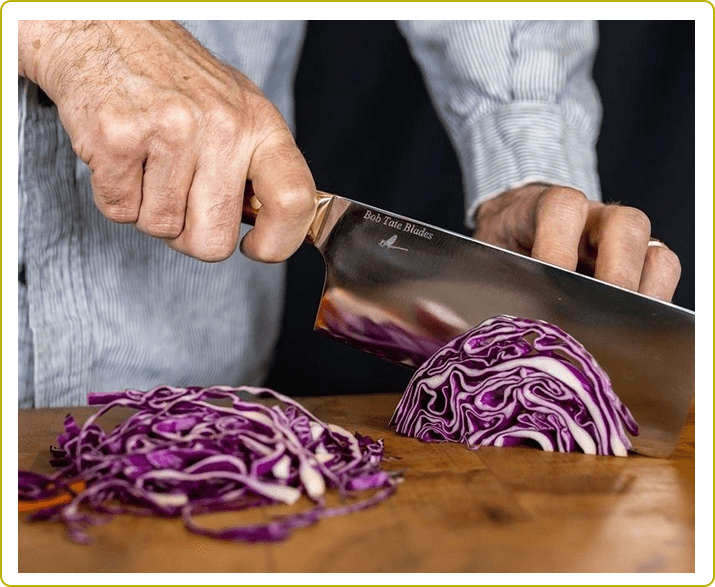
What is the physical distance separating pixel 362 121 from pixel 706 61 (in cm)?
131

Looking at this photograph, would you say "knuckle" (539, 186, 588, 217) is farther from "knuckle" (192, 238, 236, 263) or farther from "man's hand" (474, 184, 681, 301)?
"knuckle" (192, 238, 236, 263)

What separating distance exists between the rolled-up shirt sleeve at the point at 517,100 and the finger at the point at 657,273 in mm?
396

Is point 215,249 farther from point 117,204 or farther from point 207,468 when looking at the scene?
point 207,468

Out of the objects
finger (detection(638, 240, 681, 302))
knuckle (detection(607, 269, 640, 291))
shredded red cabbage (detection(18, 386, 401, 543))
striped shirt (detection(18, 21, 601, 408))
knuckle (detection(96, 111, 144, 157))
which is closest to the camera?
shredded red cabbage (detection(18, 386, 401, 543))

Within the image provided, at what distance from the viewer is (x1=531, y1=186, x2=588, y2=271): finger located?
188 centimetres

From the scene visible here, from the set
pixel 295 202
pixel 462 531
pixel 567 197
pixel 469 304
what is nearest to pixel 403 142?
pixel 567 197

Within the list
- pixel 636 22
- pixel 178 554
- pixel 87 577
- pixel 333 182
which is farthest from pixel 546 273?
pixel 636 22

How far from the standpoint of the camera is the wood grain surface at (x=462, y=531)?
114 cm

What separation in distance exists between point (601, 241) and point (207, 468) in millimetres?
1038

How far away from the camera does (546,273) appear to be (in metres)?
1.78

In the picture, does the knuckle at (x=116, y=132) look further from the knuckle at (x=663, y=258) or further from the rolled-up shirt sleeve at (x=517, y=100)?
the knuckle at (x=663, y=258)

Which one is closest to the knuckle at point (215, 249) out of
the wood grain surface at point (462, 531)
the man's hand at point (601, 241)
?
the wood grain surface at point (462, 531)

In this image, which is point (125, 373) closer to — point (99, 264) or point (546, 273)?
point (99, 264)

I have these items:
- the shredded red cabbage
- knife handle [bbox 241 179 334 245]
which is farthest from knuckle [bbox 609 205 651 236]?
the shredded red cabbage
